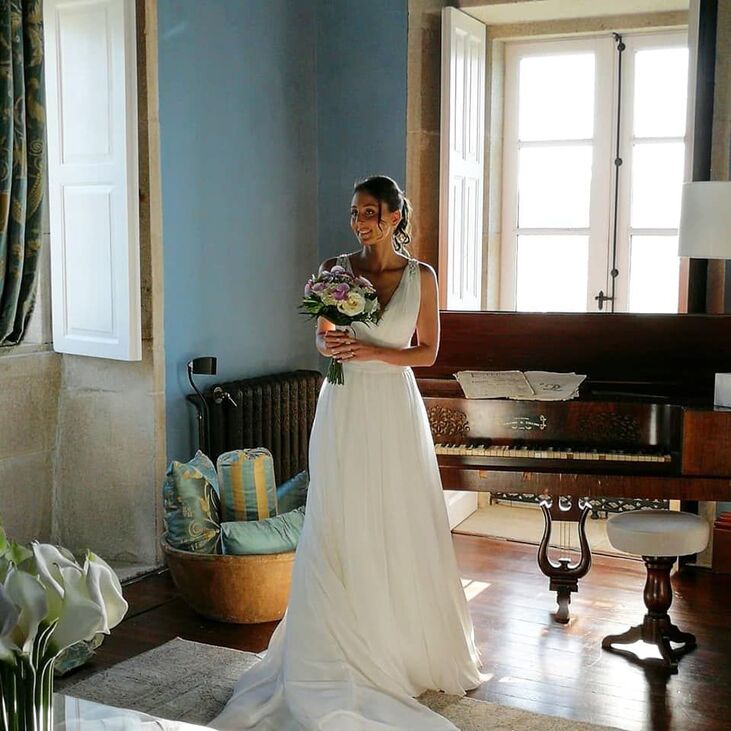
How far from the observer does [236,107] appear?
5328 millimetres

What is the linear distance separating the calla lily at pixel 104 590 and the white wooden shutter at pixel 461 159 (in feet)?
12.8

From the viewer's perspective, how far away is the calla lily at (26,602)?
5.21 feet

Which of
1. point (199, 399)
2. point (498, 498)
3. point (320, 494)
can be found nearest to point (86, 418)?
point (199, 399)

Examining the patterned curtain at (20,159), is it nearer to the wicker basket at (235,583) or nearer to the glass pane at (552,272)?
the wicker basket at (235,583)

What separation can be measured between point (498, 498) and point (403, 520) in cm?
294

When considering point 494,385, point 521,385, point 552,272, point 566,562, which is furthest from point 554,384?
point 552,272

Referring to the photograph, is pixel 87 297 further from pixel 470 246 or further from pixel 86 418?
pixel 470 246

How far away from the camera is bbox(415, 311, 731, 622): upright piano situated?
3.87m

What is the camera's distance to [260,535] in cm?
433

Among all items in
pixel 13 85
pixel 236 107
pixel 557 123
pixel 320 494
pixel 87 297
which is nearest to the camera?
pixel 320 494

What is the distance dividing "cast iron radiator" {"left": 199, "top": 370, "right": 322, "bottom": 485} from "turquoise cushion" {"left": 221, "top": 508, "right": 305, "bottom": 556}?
0.74 m

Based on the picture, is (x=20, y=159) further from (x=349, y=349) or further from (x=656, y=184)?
(x=656, y=184)

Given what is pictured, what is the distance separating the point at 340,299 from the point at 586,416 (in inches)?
45.9

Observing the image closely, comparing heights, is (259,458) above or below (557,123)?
below
